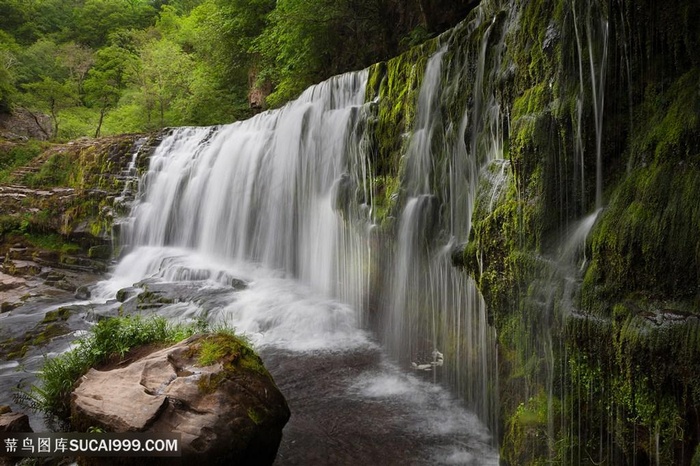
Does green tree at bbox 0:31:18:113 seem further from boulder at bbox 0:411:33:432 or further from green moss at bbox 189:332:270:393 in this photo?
green moss at bbox 189:332:270:393

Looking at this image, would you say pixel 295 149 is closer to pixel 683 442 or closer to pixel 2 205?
pixel 683 442

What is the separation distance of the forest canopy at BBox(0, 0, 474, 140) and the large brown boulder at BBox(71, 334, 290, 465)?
1012 centimetres

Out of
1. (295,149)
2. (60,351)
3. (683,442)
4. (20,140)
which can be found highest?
(20,140)

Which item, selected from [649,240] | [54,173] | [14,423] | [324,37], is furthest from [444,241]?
[54,173]

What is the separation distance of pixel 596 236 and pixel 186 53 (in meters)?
28.5

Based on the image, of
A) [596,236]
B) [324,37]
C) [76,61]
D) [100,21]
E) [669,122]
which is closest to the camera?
[669,122]

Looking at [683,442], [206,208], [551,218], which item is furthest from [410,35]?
[683,442]

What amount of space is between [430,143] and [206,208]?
9825 mm

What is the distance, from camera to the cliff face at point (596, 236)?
9.43 ft

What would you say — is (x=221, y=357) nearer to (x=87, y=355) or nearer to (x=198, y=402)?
(x=198, y=402)

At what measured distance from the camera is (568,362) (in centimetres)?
351

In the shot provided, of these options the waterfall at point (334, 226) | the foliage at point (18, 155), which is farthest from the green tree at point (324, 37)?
the foliage at point (18, 155)

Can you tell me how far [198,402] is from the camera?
423 cm

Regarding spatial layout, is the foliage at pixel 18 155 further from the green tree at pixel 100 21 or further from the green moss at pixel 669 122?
the green moss at pixel 669 122
